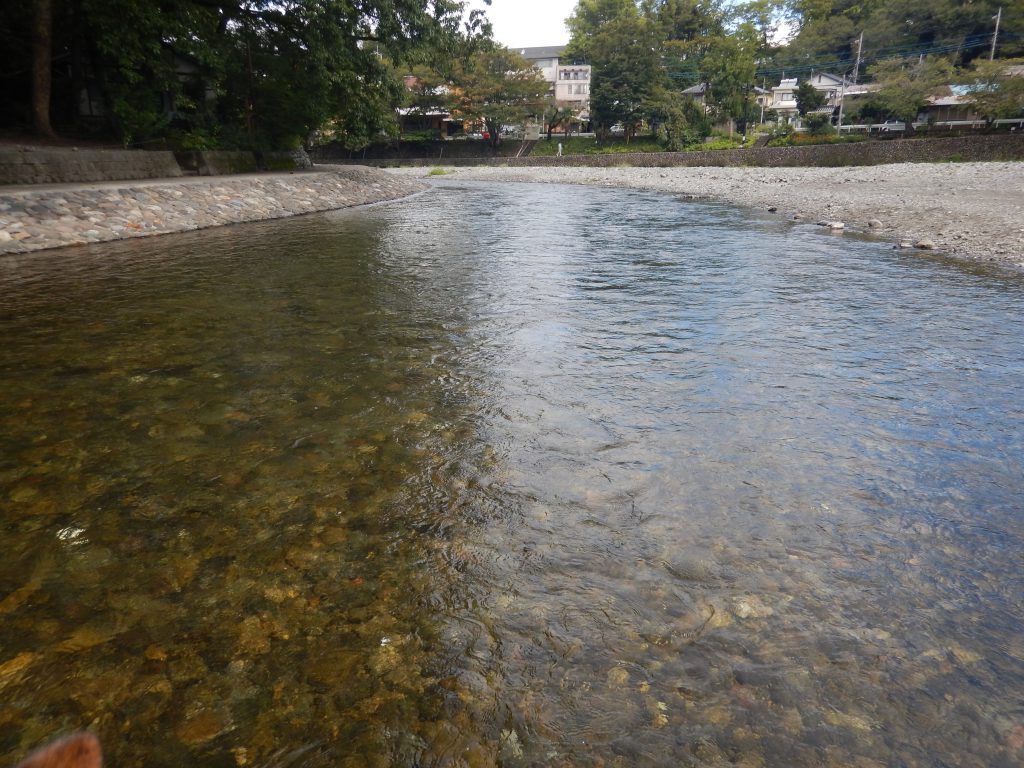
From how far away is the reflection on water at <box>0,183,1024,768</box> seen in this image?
2285mm

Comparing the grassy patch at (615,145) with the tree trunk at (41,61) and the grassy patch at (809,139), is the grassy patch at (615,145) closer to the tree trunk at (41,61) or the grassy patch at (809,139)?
the grassy patch at (809,139)

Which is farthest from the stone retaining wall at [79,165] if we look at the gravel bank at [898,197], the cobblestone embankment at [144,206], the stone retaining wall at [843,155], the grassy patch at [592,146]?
the grassy patch at [592,146]

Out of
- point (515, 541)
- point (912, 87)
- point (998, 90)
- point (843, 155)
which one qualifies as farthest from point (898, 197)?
point (912, 87)

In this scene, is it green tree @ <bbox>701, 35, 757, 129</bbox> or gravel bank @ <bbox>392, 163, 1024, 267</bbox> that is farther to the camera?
green tree @ <bbox>701, 35, 757, 129</bbox>

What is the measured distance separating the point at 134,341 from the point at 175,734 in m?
5.71

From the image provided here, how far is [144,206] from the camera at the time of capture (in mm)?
15234

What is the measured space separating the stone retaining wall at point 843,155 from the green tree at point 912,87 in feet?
16.6

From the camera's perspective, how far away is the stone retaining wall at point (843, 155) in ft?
113

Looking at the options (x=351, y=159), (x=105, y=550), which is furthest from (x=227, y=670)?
(x=351, y=159)

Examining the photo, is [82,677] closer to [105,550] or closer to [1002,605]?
[105,550]

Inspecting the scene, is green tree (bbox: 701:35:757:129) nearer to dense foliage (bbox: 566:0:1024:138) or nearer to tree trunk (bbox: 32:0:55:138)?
dense foliage (bbox: 566:0:1024:138)

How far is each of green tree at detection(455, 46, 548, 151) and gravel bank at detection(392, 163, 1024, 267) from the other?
880 inches

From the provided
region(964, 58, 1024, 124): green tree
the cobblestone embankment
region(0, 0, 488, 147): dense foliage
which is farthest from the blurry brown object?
region(964, 58, 1024, 124): green tree

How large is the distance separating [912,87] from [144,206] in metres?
48.6
